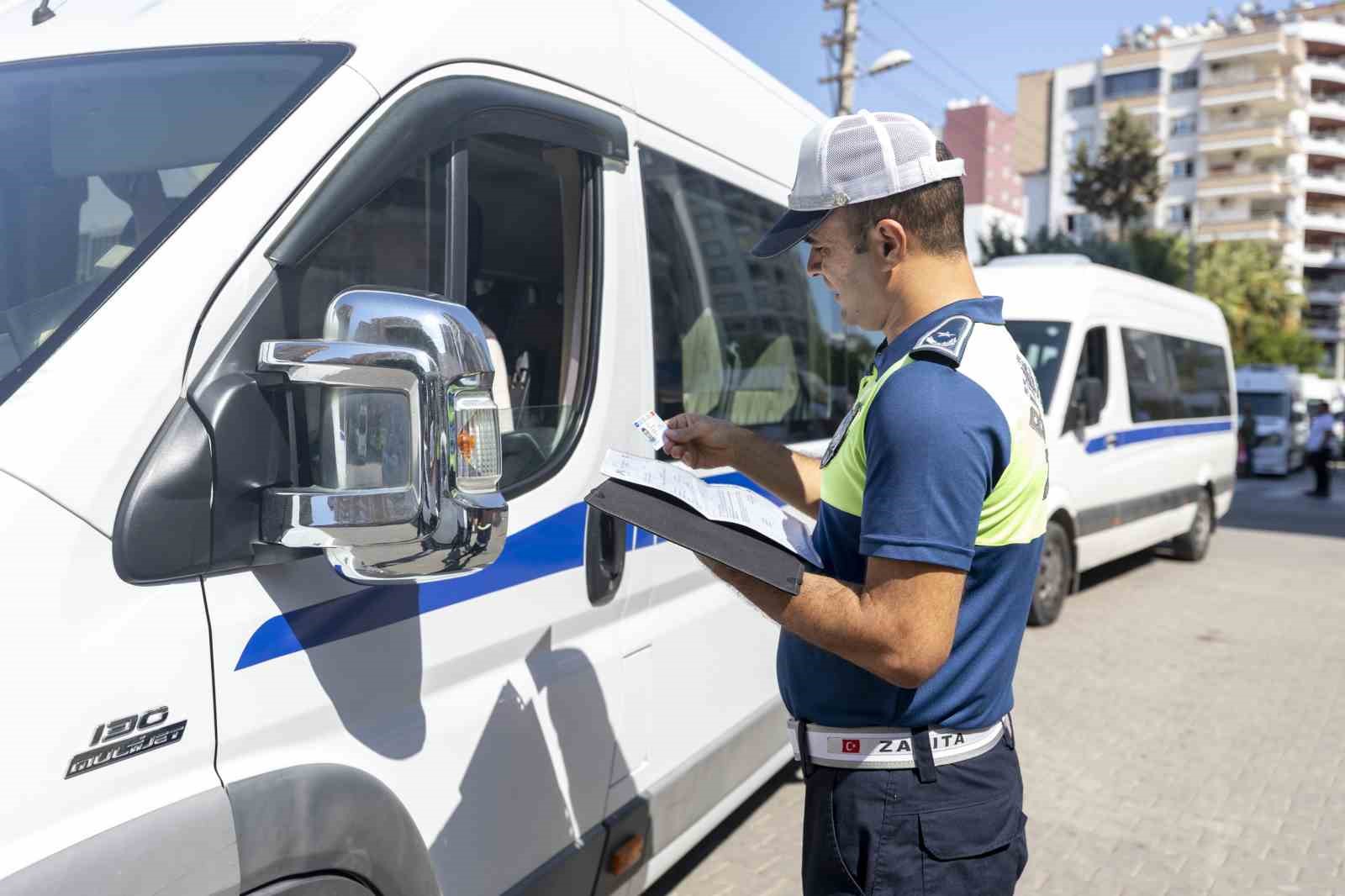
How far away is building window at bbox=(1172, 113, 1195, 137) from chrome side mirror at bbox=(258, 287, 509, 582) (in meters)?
76.0

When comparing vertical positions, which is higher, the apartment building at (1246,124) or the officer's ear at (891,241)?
the apartment building at (1246,124)

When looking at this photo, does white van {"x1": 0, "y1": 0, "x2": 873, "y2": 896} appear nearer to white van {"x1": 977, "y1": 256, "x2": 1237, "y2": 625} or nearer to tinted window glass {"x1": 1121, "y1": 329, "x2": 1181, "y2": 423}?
white van {"x1": 977, "y1": 256, "x2": 1237, "y2": 625}

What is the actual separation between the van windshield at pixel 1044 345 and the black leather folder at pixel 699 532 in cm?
648

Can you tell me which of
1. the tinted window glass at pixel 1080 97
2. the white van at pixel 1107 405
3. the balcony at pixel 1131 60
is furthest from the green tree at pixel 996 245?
the tinted window glass at pixel 1080 97

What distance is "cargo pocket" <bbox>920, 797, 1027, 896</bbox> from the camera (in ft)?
5.57

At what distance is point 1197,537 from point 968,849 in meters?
10.2

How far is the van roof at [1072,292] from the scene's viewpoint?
8.03m

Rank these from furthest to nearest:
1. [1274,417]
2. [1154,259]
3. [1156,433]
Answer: [1154,259]
[1274,417]
[1156,433]

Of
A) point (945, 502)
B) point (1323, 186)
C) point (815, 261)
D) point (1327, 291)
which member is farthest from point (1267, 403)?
point (1327, 291)

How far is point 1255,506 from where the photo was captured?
17438 millimetres

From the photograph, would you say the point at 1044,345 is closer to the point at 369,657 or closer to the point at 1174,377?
the point at 1174,377

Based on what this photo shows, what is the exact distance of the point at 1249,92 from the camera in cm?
6525

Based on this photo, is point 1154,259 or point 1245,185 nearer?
point 1154,259

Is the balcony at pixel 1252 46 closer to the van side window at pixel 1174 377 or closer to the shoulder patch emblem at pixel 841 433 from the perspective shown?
the van side window at pixel 1174 377
